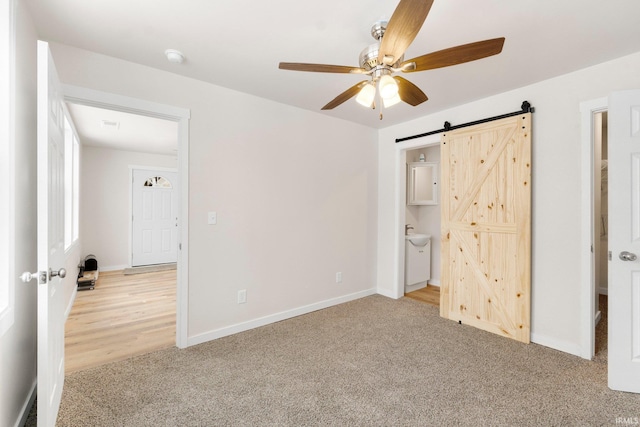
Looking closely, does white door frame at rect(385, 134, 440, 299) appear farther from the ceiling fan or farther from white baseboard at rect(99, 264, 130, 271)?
white baseboard at rect(99, 264, 130, 271)

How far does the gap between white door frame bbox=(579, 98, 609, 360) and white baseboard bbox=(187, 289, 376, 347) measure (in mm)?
2384

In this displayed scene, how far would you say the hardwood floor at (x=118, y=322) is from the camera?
8.61ft

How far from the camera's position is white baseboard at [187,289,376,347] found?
2807 mm

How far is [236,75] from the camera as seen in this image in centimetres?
266

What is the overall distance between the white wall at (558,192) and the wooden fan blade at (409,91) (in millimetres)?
1551

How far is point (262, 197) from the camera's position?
10.6ft

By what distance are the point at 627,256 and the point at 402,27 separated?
2.22 m

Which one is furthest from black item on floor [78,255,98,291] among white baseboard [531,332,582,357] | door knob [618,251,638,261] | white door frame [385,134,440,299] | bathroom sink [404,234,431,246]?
door knob [618,251,638,261]

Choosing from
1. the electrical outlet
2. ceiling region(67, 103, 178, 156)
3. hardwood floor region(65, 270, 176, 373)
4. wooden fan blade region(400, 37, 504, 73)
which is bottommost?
hardwood floor region(65, 270, 176, 373)

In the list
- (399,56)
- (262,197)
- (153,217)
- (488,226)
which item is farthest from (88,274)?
(488,226)

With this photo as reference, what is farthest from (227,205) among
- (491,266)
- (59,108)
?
(491,266)

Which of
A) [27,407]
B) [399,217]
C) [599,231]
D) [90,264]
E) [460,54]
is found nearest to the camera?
[460,54]

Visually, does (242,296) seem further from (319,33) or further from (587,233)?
(587,233)

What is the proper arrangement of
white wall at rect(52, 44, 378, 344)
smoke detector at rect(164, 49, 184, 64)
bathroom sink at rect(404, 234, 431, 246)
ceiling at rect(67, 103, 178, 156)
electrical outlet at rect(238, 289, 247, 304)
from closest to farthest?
smoke detector at rect(164, 49, 184, 64), white wall at rect(52, 44, 378, 344), electrical outlet at rect(238, 289, 247, 304), ceiling at rect(67, 103, 178, 156), bathroom sink at rect(404, 234, 431, 246)
